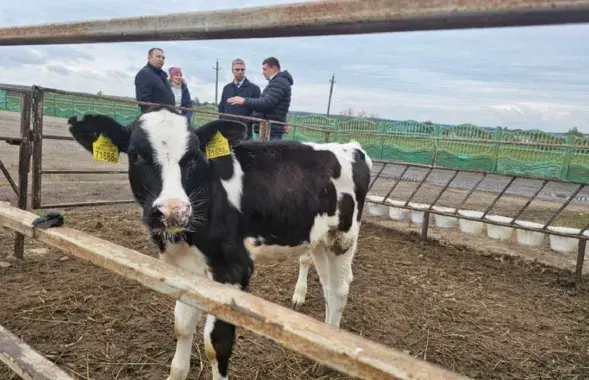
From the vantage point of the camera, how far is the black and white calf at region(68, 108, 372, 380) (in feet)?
8.08

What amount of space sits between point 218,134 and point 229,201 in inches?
16.9

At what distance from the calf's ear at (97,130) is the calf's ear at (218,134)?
42 cm

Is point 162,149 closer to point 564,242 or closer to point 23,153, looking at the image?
point 23,153

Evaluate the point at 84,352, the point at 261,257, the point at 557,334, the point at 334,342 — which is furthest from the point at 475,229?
the point at 334,342

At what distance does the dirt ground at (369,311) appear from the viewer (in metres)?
3.17

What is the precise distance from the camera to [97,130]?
2.65 metres

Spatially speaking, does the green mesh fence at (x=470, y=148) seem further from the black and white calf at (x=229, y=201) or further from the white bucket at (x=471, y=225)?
the black and white calf at (x=229, y=201)

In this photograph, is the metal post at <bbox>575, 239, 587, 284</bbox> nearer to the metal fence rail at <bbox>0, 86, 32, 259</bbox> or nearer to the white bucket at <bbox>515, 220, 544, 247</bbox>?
the white bucket at <bbox>515, 220, 544, 247</bbox>

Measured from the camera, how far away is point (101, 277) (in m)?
4.30

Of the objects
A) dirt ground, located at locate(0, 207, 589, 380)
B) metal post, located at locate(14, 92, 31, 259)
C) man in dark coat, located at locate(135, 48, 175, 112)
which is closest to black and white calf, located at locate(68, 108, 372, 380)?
dirt ground, located at locate(0, 207, 589, 380)

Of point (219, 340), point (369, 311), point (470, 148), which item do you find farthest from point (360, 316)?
point (470, 148)

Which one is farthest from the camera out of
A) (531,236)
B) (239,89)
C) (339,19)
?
(239,89)

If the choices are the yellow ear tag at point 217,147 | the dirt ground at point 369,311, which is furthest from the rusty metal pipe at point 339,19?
the dirt ground at point 369,311

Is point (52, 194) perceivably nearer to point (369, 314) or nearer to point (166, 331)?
point (166, 331)
